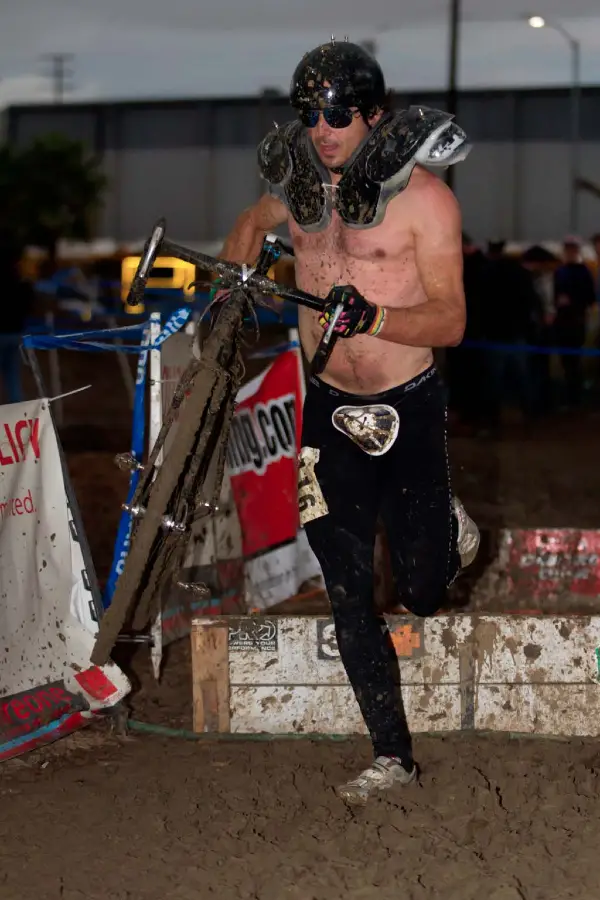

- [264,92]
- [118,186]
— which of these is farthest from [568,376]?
[118,186]

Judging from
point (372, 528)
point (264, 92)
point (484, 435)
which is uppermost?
point (264, 92)

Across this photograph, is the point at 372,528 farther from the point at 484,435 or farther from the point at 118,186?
the point at 118,186

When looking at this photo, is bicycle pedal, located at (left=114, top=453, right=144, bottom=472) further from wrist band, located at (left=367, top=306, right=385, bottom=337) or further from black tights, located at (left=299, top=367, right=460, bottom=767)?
wrist band, located at (left=367, top=306, right=385, bottom=337)

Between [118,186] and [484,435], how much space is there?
56094mm

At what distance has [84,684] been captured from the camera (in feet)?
16.9

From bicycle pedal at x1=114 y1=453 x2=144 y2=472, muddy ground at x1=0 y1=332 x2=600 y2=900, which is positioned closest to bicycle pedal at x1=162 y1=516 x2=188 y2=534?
bicycle pedal at x1=114 y1=453 x2=144 y2=472

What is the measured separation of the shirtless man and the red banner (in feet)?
8.04

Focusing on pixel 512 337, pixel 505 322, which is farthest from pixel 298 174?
pixel 512 337

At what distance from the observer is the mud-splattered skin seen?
4.30m

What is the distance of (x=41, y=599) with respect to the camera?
5117 millimetres

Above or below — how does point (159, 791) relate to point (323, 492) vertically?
below

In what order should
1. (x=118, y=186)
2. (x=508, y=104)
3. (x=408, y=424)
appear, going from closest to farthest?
(x=408, y=424), (x=508, y=104), (x=118, y=186)

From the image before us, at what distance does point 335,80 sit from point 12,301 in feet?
30.7

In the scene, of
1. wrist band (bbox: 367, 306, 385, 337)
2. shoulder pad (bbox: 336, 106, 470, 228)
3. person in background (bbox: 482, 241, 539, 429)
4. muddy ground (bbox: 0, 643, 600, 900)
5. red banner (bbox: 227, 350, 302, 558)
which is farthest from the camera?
person in background (bbox: 482, 241, 539, 429)
